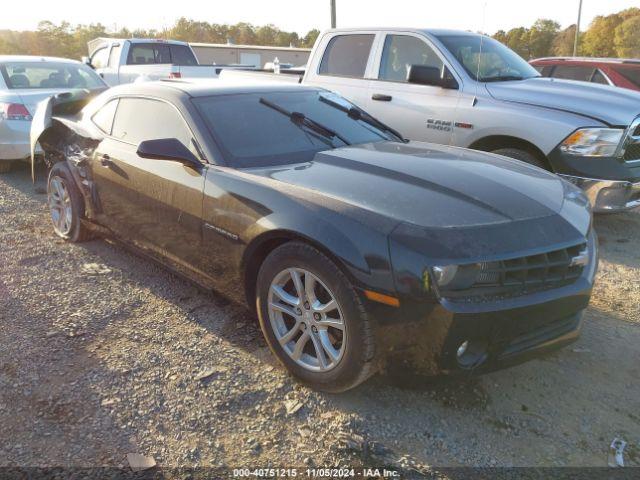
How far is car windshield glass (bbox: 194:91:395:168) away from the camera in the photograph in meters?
3.50

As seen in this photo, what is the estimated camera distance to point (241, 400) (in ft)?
9.37

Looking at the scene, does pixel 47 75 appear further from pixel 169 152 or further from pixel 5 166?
pixel 169 152

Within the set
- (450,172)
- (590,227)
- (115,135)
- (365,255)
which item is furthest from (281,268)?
(115,135)

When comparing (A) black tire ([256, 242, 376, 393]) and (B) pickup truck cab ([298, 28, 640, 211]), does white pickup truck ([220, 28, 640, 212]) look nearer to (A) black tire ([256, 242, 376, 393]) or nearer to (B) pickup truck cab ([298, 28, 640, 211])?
(B) pickup truck cab ([298, 28, 640, 211])

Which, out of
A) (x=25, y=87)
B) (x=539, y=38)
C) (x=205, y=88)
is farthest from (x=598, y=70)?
(x=539, y=38)

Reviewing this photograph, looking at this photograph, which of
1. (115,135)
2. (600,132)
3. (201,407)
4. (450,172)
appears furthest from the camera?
(600,132)

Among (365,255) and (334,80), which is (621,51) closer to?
(334,80)

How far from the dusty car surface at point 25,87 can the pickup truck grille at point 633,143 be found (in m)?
5.41

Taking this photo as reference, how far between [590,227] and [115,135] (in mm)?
3381

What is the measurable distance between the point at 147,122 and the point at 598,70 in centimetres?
868

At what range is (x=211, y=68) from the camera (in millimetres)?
11836

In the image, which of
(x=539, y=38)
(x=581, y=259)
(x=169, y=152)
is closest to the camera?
(x=581, y=259)

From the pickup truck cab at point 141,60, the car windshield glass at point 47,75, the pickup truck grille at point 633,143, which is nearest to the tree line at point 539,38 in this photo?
the pickup truck cab at point 141,60

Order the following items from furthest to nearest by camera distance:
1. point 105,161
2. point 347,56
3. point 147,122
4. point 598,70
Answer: point 598,70
point 347,56
point 105,161
point 147,122
